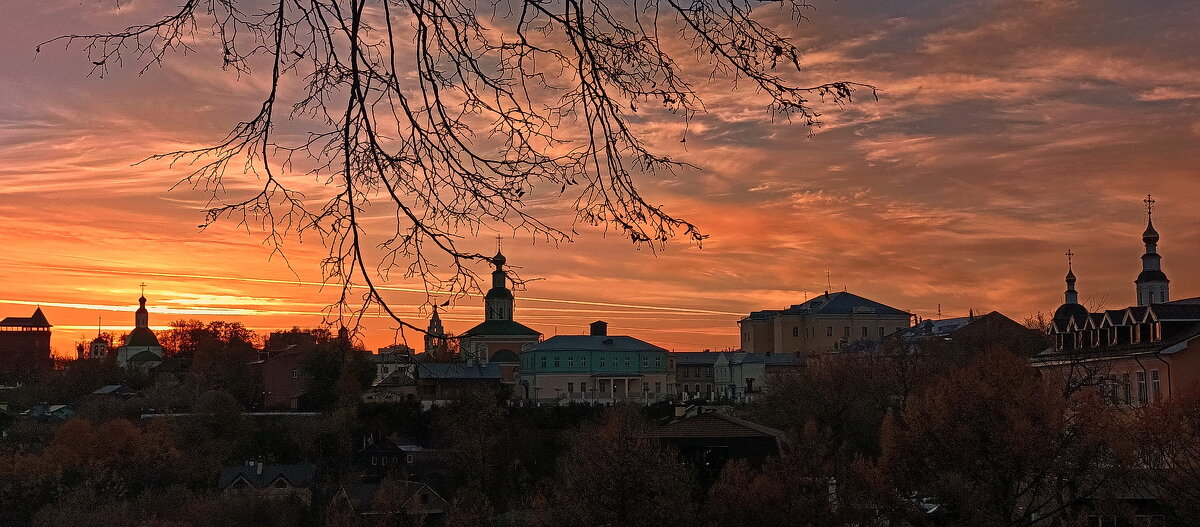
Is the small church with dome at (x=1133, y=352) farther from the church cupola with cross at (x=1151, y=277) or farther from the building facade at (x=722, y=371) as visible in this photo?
the building facade at (x=722, y=371)

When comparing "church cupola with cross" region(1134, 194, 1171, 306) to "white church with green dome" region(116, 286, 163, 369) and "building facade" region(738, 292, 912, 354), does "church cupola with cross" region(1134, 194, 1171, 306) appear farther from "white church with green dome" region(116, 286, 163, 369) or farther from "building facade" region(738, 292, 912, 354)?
"white church with green dome" region(116, 286, 163, 369)

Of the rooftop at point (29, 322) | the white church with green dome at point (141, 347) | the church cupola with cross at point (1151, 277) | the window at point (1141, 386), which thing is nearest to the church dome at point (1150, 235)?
the church cupola with cross at point (1151, 277)

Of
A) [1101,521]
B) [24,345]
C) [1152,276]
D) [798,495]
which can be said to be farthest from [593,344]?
[24,345]

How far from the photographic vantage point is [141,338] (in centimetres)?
10575

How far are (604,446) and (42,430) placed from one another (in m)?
37.7

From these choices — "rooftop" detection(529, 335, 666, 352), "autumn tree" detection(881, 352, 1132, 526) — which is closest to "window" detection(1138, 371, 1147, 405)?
"autumn tree" detection(881, 352, 1132, 526)

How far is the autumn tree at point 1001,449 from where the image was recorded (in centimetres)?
2188

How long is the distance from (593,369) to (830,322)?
24.7 m

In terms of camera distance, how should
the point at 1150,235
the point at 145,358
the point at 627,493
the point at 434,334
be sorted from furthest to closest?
the point at 145,358 → the point at 1150,235 → the point at 627,493 → the point at 434,334

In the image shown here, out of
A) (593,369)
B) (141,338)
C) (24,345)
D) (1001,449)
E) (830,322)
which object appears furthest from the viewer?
(141,338)

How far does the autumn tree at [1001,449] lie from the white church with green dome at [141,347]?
82594mm

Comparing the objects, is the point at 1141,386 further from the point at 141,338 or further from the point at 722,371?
the point at 141,338

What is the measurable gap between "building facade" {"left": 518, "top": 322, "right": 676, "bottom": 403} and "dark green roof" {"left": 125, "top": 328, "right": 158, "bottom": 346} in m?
46.4

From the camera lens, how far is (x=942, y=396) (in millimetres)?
24391
